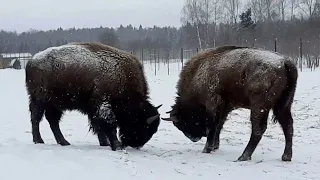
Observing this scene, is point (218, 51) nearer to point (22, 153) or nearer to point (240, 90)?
point (240, 90)

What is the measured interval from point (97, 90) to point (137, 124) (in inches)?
45.3

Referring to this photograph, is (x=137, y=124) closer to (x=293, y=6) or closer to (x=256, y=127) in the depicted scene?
(x=256, y=127)

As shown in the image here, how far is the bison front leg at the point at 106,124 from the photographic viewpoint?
25.9 feet

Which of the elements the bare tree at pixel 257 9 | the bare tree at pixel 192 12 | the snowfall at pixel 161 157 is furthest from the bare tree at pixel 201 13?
the snowfall at pixel 161 157

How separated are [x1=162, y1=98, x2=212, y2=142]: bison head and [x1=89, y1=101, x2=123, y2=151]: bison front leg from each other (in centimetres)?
139

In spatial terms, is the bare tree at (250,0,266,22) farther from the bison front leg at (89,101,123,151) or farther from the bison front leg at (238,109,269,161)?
the bison front leg at (89,101,123,151)

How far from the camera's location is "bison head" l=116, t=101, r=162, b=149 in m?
8.33

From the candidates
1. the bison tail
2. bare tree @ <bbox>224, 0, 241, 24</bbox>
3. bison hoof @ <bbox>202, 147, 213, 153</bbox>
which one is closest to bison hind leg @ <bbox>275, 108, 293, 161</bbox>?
the bison tail

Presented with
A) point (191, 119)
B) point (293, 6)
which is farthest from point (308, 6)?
point (191, 119)

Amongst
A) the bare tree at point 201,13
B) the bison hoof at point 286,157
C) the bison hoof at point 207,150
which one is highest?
the bare tree at point 201,13

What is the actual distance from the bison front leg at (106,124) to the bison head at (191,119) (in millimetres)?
1385

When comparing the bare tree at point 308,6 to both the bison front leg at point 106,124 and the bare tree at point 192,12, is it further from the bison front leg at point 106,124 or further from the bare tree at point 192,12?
the bison front leg at point 106,124

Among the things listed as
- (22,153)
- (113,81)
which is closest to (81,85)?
(113,81)

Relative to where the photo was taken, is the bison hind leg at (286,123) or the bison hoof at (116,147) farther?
the bison hoof at (116,147)
